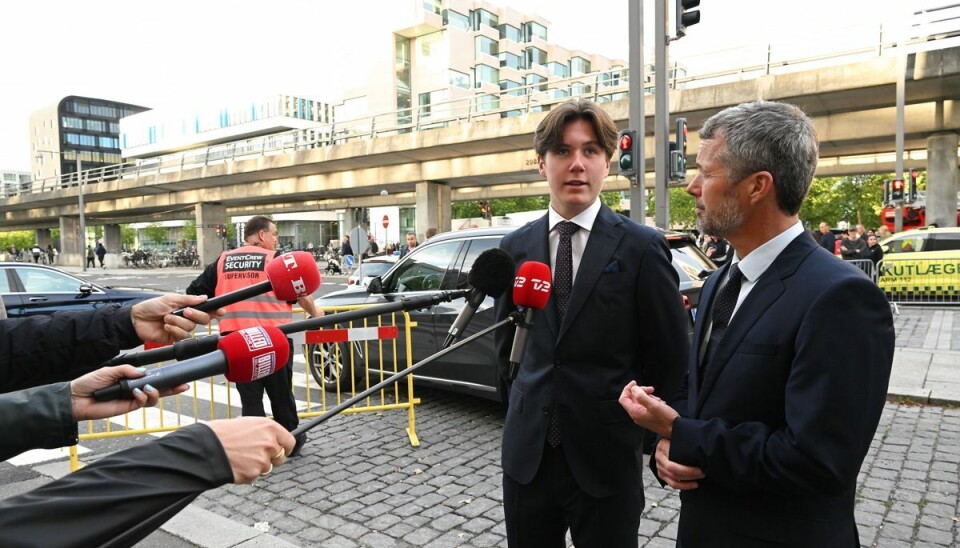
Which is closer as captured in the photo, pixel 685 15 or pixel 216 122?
pixel 685 15

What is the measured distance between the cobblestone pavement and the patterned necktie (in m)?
1.96


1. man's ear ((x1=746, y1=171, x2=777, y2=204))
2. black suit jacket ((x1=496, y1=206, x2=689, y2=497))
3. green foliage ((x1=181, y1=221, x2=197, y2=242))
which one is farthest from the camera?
green foliage ((x1=181, y1=221, x2=197, y2=242))

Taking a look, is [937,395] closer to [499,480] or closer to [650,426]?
[499,480]

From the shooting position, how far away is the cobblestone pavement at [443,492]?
3697mm

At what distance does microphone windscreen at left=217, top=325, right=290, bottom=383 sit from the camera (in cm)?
143

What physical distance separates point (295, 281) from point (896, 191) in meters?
20.3

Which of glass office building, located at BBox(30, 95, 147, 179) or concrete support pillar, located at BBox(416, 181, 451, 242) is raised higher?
glass office building, located at BBox(30, 95, 147, 179)

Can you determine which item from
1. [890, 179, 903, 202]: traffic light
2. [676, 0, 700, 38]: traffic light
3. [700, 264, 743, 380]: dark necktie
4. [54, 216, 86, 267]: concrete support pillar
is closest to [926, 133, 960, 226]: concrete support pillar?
[890, 179, 903, 202]: traffic light

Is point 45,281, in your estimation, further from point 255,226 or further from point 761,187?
point 761,187

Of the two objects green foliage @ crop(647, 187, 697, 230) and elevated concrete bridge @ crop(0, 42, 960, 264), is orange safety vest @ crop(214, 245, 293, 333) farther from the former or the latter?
green foliage @ crop(647, 187, 697, 230)

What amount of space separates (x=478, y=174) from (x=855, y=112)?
45.4 feet

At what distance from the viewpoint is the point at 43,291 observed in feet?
35.7

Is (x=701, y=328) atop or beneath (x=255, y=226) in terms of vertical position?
beneath

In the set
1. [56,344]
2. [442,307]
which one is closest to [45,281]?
[442,307]
